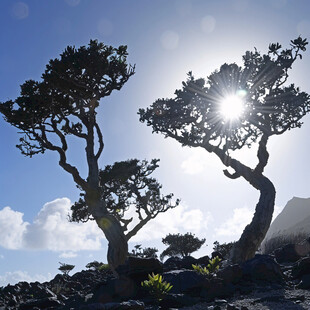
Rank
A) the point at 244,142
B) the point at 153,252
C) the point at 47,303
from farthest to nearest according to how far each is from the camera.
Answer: the point at 153,252 → the point at 244,142 → the point at 47,303

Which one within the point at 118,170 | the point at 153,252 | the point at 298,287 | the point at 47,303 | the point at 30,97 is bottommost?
the point at 298,287

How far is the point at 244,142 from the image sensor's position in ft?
75.2

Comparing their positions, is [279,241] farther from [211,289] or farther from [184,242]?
[184,242]

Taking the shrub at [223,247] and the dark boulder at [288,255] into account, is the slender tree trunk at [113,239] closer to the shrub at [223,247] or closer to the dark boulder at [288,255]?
the dark boulder at [288,255]

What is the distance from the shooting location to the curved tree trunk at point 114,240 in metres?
18.0

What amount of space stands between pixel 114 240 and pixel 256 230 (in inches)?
288

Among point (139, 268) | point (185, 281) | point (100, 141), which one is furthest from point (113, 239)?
point (185, 281)

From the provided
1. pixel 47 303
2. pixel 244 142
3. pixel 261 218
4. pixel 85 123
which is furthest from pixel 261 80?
pixel 47 303

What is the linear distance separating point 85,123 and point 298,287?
1487cm

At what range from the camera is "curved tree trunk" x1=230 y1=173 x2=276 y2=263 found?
17234mm

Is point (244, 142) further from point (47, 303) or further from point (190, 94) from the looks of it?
point (47, 303)

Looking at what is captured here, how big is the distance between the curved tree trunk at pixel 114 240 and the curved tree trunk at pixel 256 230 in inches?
220

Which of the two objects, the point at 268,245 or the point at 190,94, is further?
the point at 268,245

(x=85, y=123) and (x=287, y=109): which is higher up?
(x=85, y=123)
